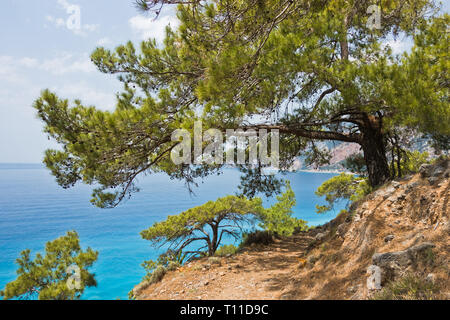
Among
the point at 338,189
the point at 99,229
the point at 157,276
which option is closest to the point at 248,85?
the point at 157,276

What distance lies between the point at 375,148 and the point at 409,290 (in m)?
4.77

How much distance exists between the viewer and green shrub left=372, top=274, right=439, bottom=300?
2.34 metres

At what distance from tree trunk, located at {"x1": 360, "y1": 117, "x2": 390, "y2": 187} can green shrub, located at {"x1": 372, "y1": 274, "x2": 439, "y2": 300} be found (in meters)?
4.44

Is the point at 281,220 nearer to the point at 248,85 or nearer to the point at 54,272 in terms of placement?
the point at 248,85

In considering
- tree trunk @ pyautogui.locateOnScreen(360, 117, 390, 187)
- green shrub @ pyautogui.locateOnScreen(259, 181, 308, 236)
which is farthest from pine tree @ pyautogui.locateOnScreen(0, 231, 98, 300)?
green shrub @ pyautogui.locateOnScreen(259, 181, 308, 236)

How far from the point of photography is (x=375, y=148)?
6.52 meters

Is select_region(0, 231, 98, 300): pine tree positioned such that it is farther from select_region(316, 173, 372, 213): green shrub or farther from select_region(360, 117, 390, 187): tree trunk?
select_region(316, 173, 372, 213): green shrub

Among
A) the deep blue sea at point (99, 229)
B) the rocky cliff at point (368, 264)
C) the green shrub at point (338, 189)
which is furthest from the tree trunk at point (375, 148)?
the deep blue sea at point (99, 229)

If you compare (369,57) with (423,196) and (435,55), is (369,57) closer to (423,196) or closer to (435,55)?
(435,55)

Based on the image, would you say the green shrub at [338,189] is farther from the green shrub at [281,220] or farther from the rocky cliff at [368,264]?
the rocky cliff at [368,264]

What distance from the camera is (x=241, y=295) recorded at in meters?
4.20

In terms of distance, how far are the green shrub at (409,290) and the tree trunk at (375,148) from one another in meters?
4.44

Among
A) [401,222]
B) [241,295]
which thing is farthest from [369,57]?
[241,295]
